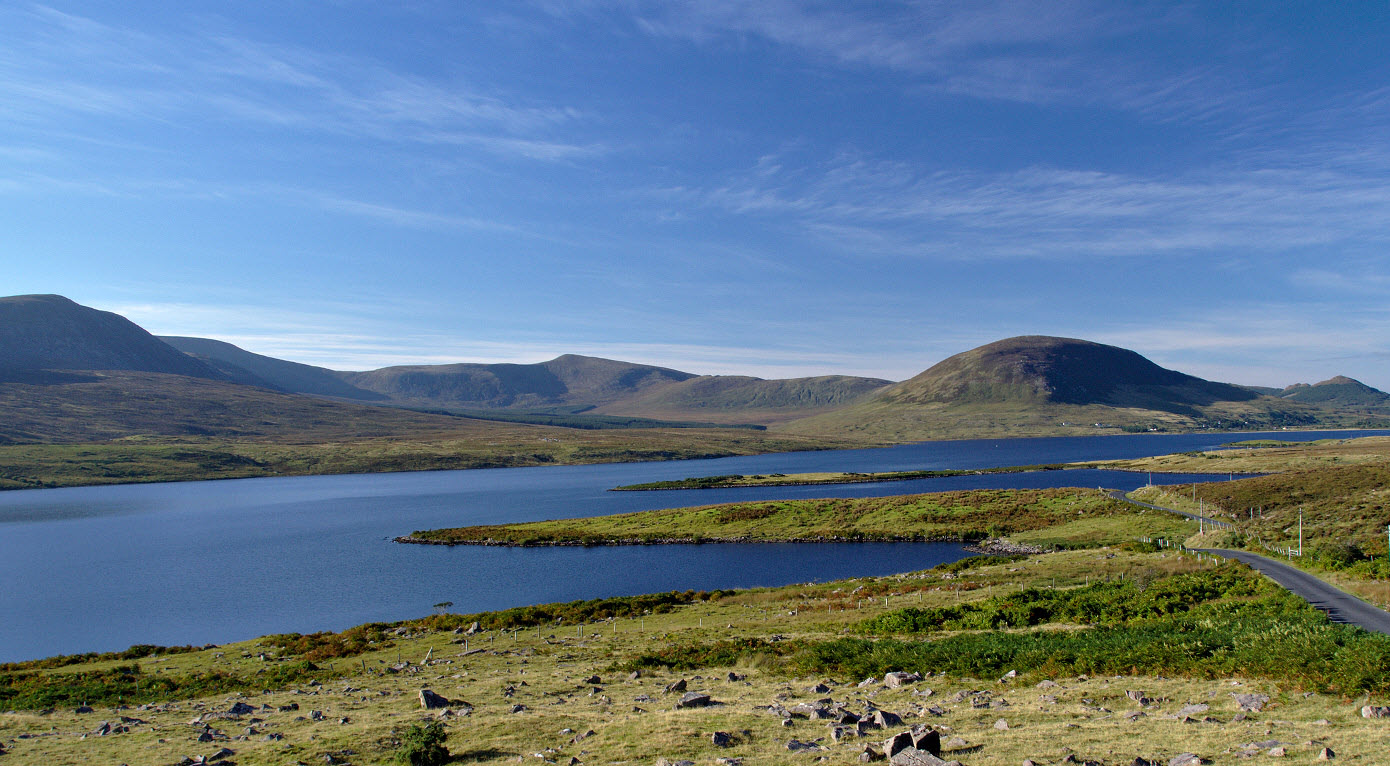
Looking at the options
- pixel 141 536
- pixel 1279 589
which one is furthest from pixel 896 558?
pixel 141 536

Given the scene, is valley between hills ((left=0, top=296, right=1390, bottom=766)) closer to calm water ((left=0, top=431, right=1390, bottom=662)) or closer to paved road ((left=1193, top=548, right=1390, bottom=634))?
paved road ((left=1193, top=548, right=1390, bottom=634))

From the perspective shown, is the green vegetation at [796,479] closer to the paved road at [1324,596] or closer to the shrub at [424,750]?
the paved road at [1324,596]

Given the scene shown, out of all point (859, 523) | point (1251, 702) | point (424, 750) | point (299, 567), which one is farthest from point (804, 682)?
point (299, 567)

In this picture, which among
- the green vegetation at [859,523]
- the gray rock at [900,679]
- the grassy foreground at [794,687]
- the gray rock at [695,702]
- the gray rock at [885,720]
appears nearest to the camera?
the grassy foreground at [794,687]

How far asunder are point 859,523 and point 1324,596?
69675 mm

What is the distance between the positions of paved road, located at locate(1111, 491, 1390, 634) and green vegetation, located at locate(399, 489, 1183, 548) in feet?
129

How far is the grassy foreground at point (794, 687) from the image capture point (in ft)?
48.2

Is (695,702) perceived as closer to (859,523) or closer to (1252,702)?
(1252,702)

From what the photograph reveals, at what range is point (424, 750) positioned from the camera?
52.0 feet

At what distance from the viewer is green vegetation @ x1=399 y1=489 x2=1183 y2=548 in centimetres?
8512

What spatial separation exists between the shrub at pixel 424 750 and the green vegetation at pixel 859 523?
2974 inches

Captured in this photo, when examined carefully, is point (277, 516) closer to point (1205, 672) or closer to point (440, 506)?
point (440, 506)

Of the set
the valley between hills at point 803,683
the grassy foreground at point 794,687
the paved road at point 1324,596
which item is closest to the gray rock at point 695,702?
the valley between hills at point 803,683

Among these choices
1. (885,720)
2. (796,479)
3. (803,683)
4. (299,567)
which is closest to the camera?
(885,720)
